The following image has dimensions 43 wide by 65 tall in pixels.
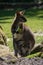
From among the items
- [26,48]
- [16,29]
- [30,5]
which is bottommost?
[30,5]

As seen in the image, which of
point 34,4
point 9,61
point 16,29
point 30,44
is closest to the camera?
point 9,61

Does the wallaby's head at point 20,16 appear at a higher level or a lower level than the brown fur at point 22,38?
higher

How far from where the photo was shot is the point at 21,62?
621cm

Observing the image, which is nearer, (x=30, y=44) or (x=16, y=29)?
(x=16, y=29)

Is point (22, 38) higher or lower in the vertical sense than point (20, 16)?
lower

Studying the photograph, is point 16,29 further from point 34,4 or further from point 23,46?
point 34,4

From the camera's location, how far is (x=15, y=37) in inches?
331

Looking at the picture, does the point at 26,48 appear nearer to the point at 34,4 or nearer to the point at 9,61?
the point at 9,61

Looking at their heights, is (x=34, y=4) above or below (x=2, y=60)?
below

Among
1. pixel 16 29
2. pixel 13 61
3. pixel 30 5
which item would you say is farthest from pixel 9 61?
pixel 30 5

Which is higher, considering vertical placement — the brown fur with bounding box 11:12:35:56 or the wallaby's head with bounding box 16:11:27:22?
the wallaby's head with bounding box 16:11:27:22

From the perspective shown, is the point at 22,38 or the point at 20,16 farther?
the point at 22,38

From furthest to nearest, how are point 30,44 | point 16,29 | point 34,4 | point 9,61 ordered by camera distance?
point 34,4 < point 30,44 < point 16,29 < point 9,61

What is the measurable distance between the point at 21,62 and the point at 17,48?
2.43 meters
